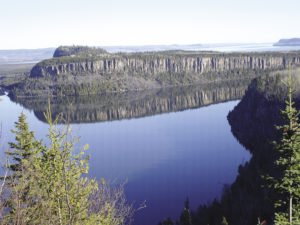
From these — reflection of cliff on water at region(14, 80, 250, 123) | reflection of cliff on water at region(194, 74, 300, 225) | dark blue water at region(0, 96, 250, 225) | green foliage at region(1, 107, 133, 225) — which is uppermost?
green foliage at region(1, 107, 133, 225)

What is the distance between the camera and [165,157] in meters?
79.9

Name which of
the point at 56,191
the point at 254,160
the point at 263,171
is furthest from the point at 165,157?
the point at 56,191

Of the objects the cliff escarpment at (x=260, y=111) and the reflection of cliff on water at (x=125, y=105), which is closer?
the cliff escarpment at (x=260, y=111)

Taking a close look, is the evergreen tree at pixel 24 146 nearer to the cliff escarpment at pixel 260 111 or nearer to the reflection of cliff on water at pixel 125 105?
the cliff escarpment at pixel 260 111

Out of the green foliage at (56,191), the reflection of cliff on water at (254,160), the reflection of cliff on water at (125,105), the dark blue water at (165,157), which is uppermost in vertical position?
the green foliage at (56,191)

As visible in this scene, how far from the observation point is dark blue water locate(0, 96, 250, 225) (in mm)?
56562

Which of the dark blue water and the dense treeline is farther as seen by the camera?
the dark blue water

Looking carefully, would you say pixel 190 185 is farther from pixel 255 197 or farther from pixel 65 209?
pixel 65 209

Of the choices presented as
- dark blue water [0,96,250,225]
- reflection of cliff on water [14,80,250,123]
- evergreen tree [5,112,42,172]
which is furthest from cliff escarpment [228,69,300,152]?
evergreen tree [5,112,42,172]

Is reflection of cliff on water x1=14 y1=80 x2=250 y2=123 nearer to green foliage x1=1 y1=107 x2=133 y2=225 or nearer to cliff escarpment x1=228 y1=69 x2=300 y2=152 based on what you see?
cliff escarpment x1=228 y1=69 x2=300 y2=152

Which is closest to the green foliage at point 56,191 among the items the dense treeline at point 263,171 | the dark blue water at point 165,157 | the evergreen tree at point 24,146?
the evergreen tree at point 24,146

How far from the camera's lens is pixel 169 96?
19262cm

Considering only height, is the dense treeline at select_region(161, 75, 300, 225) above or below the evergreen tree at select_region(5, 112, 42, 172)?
below

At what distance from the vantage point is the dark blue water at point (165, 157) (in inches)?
2227
